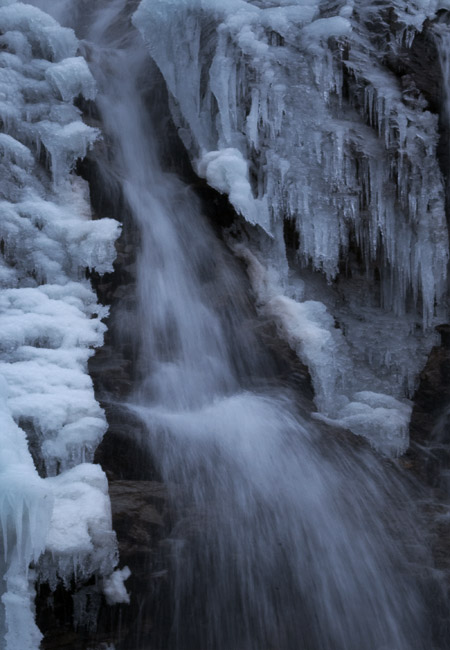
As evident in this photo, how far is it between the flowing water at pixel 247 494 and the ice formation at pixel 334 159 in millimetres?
764

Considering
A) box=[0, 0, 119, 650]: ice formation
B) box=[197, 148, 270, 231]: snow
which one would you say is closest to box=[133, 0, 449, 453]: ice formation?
box=[197, 148, 270, 231]: snow

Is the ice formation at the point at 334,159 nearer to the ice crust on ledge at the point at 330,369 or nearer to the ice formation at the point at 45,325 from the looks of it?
the ice crust on ledge at the point at 330,369

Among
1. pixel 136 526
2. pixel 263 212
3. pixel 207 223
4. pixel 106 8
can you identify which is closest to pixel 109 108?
pixel 207 223

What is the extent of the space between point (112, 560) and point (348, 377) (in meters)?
3.23

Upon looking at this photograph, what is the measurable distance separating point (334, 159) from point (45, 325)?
324cm

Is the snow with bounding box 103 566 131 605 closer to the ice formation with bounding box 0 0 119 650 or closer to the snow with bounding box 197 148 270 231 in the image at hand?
the ice formation with bounding box 0 0 119 650

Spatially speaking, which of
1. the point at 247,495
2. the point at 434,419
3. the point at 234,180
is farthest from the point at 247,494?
the point at 234,180

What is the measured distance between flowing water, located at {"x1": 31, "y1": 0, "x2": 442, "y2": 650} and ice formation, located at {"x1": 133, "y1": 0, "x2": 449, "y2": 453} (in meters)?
0.76

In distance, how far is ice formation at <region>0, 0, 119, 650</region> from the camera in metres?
2.85

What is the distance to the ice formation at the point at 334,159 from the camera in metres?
6.26

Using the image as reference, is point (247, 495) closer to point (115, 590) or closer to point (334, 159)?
point (115, 590)

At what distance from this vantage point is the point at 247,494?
3.93m

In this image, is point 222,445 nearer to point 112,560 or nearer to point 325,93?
point 112,560

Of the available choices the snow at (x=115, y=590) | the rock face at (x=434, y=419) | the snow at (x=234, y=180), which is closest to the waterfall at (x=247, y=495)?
the snow at (x=115, y=590)
